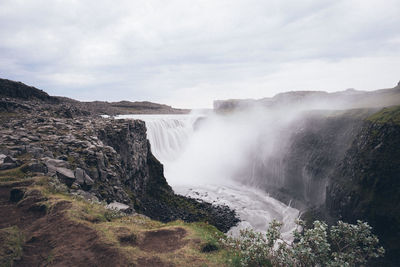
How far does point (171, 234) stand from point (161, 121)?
6766cm

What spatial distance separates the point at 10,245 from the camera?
28.6 ft

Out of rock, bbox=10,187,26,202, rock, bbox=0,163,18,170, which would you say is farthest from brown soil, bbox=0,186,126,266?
rock, bbox=0,163,18,170

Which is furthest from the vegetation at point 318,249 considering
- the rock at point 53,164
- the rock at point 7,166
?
the rock at point 7,166

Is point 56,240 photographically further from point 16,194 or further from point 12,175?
point 12,175

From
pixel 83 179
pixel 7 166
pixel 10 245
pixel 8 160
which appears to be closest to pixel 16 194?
pixel 7 166

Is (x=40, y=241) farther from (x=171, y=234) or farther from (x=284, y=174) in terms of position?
(x=284, y=174)

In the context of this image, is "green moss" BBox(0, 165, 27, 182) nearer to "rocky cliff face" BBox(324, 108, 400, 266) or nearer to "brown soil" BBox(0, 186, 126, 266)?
"brown soil" BBox(0, 186, 126, 266)

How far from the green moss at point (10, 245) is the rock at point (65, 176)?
21.0 ft

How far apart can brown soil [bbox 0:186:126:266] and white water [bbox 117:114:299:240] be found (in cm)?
2757

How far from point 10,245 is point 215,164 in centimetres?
6392

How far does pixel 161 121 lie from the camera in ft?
254

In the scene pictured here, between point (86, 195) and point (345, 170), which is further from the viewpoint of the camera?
point (345, 170)

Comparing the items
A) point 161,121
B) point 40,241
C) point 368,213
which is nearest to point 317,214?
point 368,213

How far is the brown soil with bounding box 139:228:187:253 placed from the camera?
9984 mm
